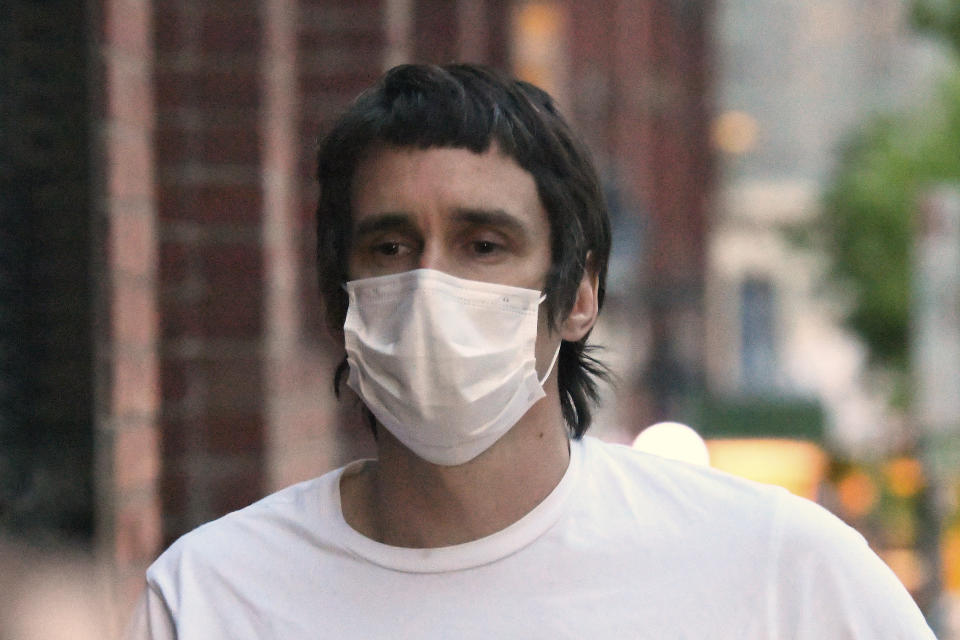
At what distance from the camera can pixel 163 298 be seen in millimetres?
4480

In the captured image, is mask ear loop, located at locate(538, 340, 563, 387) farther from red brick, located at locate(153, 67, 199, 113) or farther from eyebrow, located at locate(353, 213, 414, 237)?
red brick, located at locate(153, 67, 199, 113)

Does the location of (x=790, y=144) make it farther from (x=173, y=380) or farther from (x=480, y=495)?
(x=480, y=495)

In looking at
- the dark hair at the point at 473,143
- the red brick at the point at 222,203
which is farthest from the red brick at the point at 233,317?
the dark hair at the point at 473,143

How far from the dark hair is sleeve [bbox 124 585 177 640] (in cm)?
50

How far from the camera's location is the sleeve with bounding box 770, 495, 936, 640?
220 cm

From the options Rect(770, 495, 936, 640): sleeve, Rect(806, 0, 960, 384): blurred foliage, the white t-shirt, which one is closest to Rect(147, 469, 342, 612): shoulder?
the white t-shirt

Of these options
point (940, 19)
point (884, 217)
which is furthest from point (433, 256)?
point (884, 217)

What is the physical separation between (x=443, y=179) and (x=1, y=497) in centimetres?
135

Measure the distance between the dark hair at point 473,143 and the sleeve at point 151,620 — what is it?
1.64 feet

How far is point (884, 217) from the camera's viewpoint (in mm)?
33000

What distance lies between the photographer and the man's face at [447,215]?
2322 millimetres

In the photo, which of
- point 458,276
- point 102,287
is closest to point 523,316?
point 458,276

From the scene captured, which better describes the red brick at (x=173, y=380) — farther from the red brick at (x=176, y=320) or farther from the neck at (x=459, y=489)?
the neck at (x=459, y=489)

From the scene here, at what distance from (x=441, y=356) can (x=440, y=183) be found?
0.81ft
